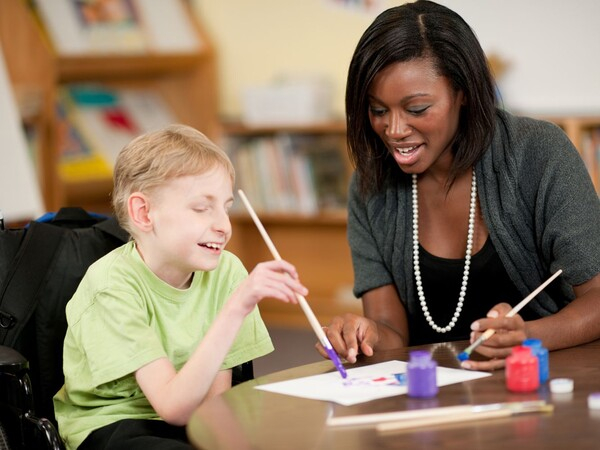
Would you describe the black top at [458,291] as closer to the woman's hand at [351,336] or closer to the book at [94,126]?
the woman's hand at [351,336]

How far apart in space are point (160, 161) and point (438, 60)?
1.82ft

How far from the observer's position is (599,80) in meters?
4.27

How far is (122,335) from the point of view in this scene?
5.43ft

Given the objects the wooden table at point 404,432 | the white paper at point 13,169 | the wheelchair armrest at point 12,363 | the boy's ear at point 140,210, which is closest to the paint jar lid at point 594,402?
the wooden table at point 404,432

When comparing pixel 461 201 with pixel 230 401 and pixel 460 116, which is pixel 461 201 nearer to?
pixel 460 116

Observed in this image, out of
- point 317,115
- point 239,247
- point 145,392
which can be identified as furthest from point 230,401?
point 239,247

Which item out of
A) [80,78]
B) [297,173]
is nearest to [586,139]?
[297,173]

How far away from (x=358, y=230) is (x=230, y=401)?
2.36 ft

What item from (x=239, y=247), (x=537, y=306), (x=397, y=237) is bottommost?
(x=239, y=247)

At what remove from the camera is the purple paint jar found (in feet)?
4.68

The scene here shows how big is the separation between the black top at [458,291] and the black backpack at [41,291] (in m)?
0.65

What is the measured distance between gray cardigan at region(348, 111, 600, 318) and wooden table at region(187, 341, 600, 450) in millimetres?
360

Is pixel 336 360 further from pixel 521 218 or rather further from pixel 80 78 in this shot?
pixel 80 78

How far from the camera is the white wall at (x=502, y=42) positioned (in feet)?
14.1
